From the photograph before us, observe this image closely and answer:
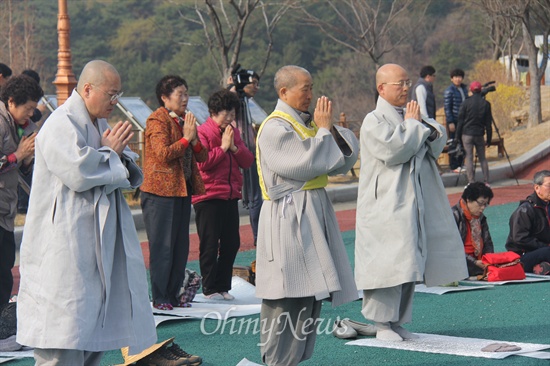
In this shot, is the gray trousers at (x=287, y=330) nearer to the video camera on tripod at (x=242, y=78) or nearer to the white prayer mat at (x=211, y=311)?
the white prayer mat at (x=211, y=311)

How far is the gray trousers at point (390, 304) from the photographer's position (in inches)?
259

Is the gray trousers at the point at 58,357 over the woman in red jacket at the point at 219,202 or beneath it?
beneath

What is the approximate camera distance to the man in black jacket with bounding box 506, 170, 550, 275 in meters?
9.06

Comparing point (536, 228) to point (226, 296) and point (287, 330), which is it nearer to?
point (226, 296)

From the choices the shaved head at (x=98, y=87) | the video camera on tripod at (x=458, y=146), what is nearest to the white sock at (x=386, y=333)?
the shaved head at (x=98, y=87)

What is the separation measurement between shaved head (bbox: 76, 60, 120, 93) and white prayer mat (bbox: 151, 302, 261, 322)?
2.85 metres

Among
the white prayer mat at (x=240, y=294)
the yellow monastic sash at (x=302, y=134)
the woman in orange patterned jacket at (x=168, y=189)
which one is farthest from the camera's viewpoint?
the white prayer mat at (x=240, y=294)

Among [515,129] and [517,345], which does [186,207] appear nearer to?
[517,345]

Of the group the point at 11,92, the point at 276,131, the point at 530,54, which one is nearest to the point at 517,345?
the point at 276,131

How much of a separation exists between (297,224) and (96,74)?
1.45 metres

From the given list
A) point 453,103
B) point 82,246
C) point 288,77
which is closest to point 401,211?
point 288,77

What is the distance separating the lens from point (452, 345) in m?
6.37

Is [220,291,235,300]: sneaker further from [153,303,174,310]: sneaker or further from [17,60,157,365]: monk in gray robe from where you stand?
[17,60,157,365]: monk in gray robe

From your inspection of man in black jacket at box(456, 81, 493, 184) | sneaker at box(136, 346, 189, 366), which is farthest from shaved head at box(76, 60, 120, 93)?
man in black jacket at box(456, 81, 493, 184)
